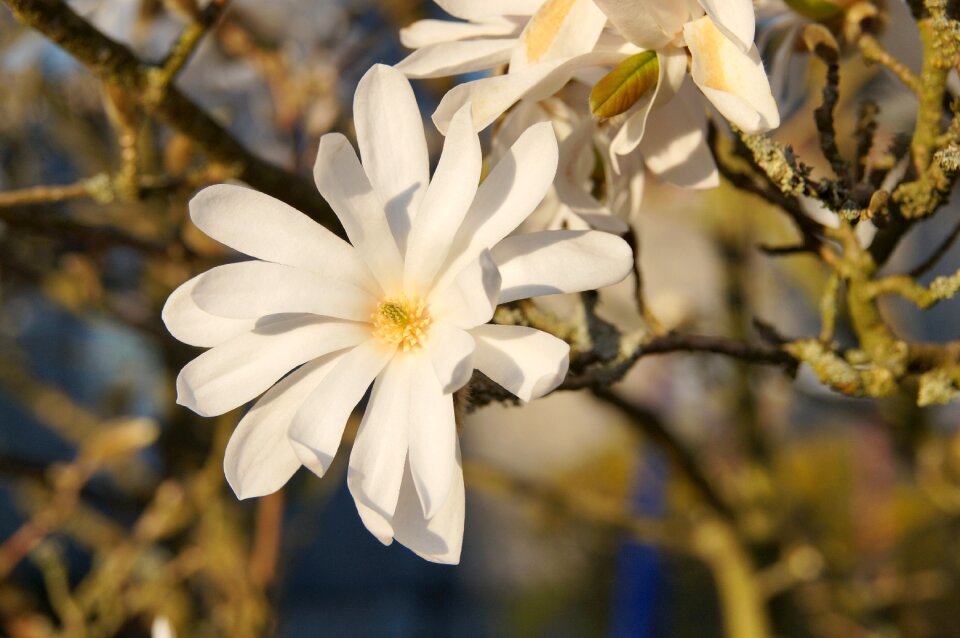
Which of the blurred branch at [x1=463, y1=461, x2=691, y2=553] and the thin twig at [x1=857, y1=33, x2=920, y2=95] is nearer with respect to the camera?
the thin twig at [x1=857, y1=33, x2=920, y2=95]

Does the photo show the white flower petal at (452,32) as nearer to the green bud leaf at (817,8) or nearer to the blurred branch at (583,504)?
the green bud leaf at (817,8)

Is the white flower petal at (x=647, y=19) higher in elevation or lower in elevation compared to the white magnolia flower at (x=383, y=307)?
higher

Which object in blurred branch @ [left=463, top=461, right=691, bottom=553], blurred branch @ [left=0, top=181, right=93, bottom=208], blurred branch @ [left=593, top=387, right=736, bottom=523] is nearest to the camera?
blurred branch @ [left=0, top=181, right=93, bottom=208]

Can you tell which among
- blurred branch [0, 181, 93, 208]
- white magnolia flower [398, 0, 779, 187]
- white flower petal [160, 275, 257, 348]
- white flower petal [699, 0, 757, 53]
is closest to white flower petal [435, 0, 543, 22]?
white magnolia flower [398, 0, 779, 187]

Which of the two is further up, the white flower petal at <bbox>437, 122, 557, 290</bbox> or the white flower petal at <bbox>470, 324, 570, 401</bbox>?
the white flower petal at <bbox>437, 122, 557, 290</bbox>

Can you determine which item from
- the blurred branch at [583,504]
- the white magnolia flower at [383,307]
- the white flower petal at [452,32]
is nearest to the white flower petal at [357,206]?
the white magnolia flower at [383,307]

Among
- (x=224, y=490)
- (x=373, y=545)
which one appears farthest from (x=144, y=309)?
(x=373, y=545)

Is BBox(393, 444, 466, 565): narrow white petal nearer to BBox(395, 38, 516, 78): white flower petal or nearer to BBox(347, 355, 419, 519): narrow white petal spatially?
BBox(347, 355, 419, 519): narrow white petal
